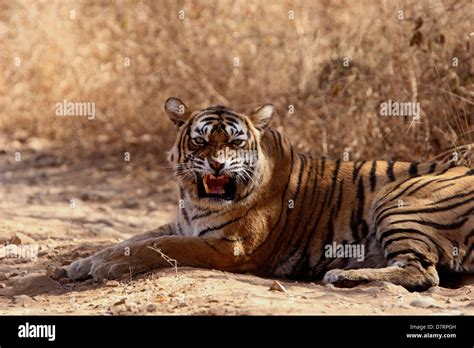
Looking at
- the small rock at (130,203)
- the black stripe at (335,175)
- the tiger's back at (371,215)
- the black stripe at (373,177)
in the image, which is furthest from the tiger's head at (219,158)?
the small rock at (130,203)

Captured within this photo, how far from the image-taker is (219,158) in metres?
5.66

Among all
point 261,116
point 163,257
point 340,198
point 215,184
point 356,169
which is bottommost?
point 163,257

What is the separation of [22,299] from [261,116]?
6.74ft

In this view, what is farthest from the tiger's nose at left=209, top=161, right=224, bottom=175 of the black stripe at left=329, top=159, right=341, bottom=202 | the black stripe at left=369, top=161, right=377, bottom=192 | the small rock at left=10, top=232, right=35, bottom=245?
the small rock at left=10, top=232, right=35, bottom=245

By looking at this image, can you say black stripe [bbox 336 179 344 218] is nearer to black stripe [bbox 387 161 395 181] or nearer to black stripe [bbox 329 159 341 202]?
black stripe [bbox 329 159 341 202]

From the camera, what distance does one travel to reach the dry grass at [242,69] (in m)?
7.86

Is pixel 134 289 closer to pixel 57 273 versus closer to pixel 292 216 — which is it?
pixel 57 273

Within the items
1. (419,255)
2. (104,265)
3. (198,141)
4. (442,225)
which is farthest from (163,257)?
Result: (442,225)

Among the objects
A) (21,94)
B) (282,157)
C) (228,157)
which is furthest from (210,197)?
(21,94)

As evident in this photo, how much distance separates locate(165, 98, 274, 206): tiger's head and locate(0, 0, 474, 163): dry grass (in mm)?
2154

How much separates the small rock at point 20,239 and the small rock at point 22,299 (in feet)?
4.99

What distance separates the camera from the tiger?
557cm
